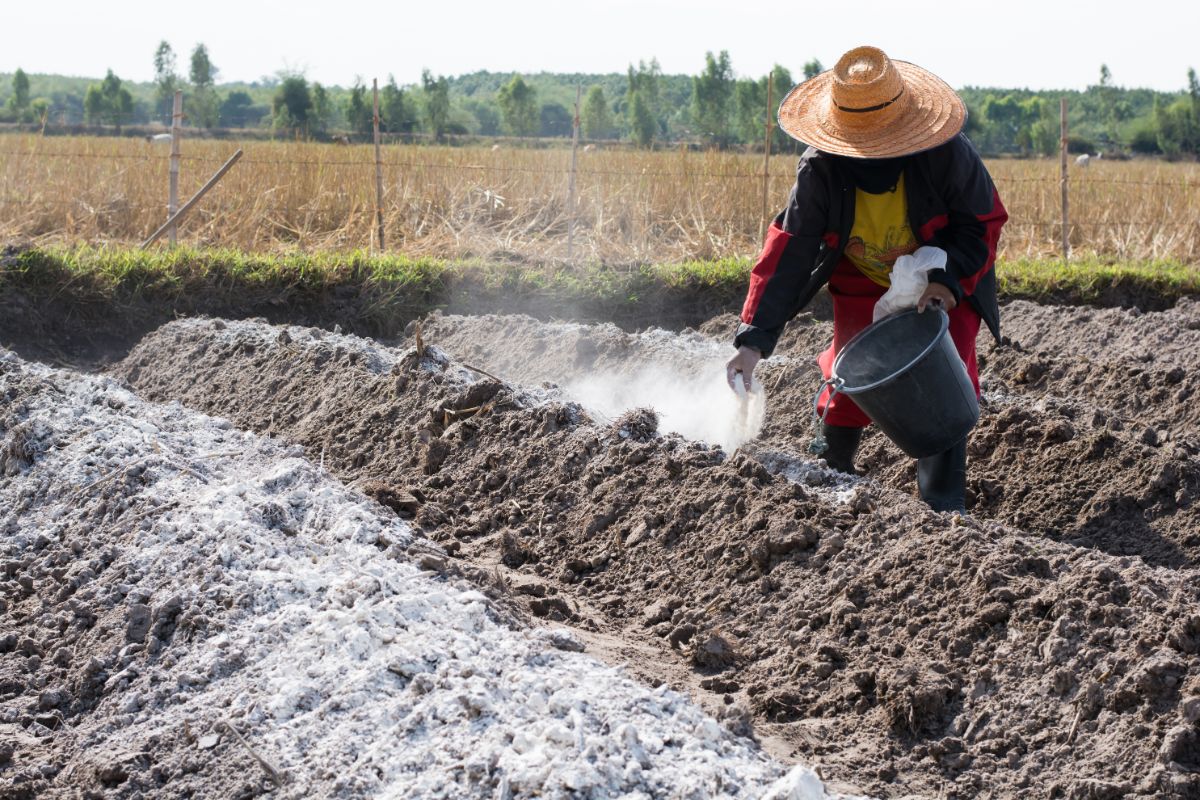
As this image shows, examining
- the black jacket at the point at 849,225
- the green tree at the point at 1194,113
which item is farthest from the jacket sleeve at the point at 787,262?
the green tree at the point at 1194,113

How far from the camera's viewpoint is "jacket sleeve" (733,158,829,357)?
415 centimetres

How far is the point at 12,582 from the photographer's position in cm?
381

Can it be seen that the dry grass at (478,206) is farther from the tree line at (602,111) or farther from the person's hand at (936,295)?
the person's hand at (936,295)

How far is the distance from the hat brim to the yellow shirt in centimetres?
17

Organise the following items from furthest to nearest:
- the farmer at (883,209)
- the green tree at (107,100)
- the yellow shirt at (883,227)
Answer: the green tree at (107,100), the yellow shirt at (883,227), the farmer at (883,209)

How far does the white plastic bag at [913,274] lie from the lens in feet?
13.1

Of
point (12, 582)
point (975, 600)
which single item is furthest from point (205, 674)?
point (975, 600)

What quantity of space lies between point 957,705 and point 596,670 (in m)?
0.90

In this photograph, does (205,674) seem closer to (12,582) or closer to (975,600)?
(12,582)

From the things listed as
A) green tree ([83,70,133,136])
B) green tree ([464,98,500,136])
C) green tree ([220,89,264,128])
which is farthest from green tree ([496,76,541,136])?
green tree ([220,89,264,128])

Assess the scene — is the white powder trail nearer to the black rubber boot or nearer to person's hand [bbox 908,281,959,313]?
the black rubber boot

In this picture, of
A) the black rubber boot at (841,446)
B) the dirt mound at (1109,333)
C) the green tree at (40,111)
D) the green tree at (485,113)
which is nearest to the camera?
the black rubber boot at (841,446)

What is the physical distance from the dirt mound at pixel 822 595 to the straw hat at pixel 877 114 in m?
1.09

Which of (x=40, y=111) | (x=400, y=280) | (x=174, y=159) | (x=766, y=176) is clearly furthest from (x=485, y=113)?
(x=400, y=280)
